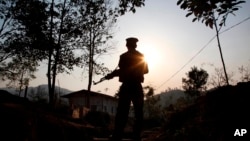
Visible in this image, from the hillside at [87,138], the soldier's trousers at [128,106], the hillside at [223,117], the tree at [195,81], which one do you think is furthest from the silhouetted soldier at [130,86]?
the tree at [195,81]

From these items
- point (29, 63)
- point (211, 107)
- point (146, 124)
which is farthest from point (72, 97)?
point (211, 107)

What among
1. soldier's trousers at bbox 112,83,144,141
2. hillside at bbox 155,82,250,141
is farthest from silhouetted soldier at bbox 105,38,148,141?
hillside at bbox 155,82,250,141

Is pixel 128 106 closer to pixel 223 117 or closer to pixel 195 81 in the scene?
pixel 223 117

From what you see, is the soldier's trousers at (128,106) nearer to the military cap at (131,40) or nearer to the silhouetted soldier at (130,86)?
the silhouetted soldier at (130,86)

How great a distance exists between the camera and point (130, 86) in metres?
4.75

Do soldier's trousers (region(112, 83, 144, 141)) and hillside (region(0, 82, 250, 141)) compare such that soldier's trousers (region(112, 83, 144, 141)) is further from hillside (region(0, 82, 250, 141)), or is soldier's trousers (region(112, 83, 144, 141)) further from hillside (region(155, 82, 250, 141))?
hillside (region(155, 82, 250, 141))

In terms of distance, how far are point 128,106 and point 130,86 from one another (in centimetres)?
37

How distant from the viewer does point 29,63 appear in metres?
33.0

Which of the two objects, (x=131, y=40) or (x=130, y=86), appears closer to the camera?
(x=130, y=86)

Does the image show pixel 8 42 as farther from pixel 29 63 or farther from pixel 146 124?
pixel 146 124

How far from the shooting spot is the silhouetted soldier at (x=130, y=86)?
4613mm

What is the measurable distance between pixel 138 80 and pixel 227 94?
10.8 ft

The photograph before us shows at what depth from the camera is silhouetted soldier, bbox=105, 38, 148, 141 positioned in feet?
15.1

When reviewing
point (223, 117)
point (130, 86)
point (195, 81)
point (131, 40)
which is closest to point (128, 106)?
point (130, 86)
